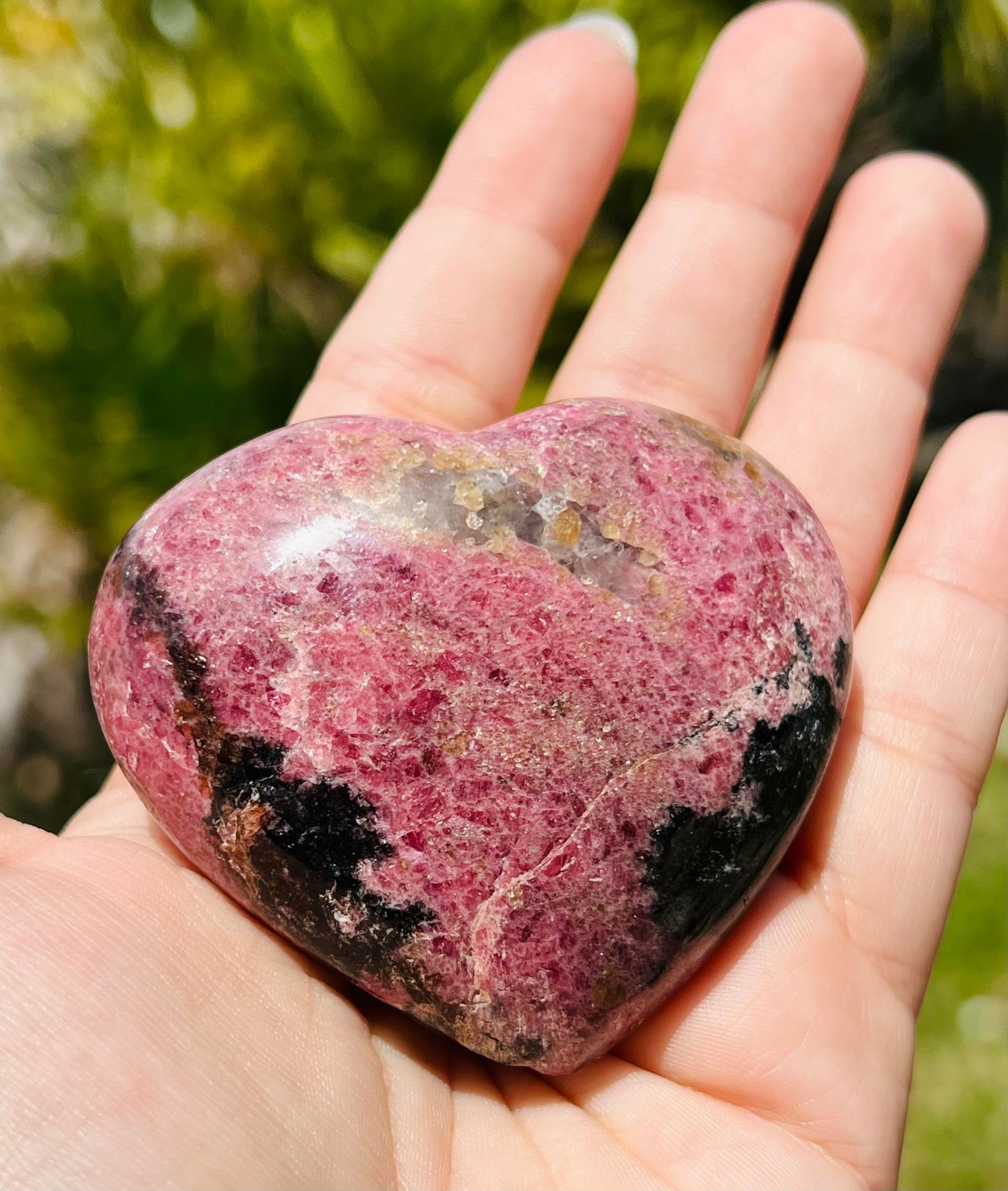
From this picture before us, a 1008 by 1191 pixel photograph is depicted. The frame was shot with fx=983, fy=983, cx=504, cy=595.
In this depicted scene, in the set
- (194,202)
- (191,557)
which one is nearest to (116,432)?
(194,202)

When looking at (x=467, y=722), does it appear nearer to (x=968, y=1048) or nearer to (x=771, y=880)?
(x=771, y=880)

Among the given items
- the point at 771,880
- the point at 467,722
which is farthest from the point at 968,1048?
the point at 467,722

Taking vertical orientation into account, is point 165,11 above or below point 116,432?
above

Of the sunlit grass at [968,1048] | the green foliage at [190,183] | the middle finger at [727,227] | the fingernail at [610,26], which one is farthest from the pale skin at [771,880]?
the sunlit grass at [968,1048]

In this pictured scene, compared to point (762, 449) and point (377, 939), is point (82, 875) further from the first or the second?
point (762, 449)

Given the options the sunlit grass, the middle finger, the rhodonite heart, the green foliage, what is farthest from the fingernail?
the sunlit grass
